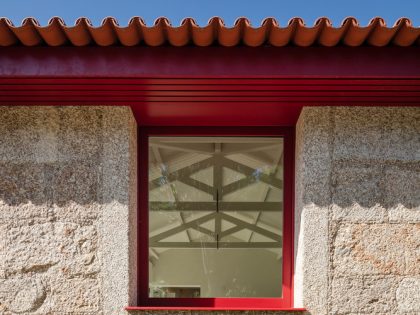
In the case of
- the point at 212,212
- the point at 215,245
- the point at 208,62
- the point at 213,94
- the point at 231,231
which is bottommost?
the point at 215,245

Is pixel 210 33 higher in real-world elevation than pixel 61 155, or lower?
higher

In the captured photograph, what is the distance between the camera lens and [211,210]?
11.9ft

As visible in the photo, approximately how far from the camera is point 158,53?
90.5 inches

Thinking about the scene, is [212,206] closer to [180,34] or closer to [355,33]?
[180,34]

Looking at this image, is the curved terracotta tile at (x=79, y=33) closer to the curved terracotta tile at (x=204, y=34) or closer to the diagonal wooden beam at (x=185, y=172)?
the curved terracotta tile at (x=204, y=34)

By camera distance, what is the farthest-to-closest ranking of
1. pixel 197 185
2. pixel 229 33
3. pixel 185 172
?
pixel 197 185, pixel 185 172, pixel 229 33

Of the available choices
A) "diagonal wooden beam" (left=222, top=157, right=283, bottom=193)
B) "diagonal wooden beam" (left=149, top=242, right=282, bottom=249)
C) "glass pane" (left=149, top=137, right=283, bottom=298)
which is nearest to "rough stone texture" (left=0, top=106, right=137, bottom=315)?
"glass pane" (left=149, top=137, right=283, bottom=298)

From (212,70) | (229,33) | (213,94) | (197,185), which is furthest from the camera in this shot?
(197,185)

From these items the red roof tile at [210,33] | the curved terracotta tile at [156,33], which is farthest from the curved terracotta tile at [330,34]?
the curved terracotta tile at [156,33]

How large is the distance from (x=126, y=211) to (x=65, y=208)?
0.40m

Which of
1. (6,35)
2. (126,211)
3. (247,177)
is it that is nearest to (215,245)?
(247,177)

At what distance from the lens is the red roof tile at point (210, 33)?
2094 mm

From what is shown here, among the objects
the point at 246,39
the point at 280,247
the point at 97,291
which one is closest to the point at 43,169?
the point at 97,291

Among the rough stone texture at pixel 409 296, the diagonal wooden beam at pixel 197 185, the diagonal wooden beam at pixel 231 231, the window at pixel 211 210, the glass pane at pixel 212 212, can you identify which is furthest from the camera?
the diagonal wooden beam at pixel 231 231
